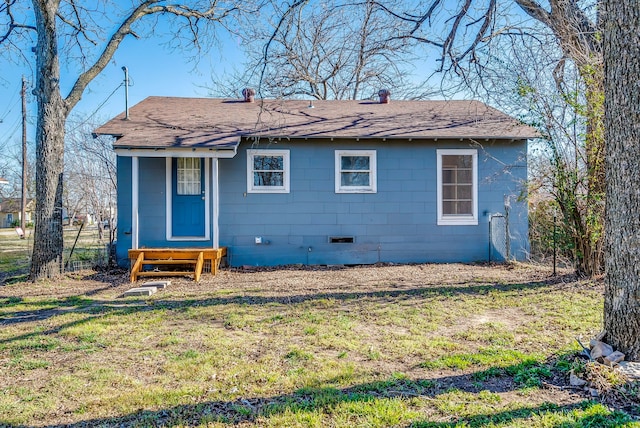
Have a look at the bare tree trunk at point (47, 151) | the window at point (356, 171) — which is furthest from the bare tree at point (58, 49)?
the window at point (356, 171)

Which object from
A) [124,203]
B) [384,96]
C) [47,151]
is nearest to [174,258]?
[124,203]

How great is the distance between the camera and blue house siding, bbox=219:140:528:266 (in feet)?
27.3

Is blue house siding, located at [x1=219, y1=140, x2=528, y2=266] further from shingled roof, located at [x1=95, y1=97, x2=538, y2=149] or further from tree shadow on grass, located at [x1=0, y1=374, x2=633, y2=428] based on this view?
tree shadow on grass, located at [x1=0, y1=374, x2=633, y2=428]

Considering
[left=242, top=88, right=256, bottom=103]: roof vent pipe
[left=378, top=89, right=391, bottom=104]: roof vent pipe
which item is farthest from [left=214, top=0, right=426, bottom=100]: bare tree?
[left=242, top=88, right=256, bottom=103]: roof vent pipe

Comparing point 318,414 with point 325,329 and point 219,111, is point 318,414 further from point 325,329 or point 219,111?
point 219,111

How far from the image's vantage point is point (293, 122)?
8898mm

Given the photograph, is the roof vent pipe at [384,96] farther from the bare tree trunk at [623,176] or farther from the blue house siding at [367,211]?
the bare tree trunk at [623,176]

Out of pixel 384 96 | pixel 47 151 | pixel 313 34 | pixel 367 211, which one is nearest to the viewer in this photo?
pixel 47 151

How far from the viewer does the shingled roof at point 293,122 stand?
26.1 feet

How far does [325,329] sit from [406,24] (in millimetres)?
5331

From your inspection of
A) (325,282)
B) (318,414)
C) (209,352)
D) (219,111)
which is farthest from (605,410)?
(219,111)

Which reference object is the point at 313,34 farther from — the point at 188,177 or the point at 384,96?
the point at 188,177

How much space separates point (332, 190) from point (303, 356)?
5484 mm

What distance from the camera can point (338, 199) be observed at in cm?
855
